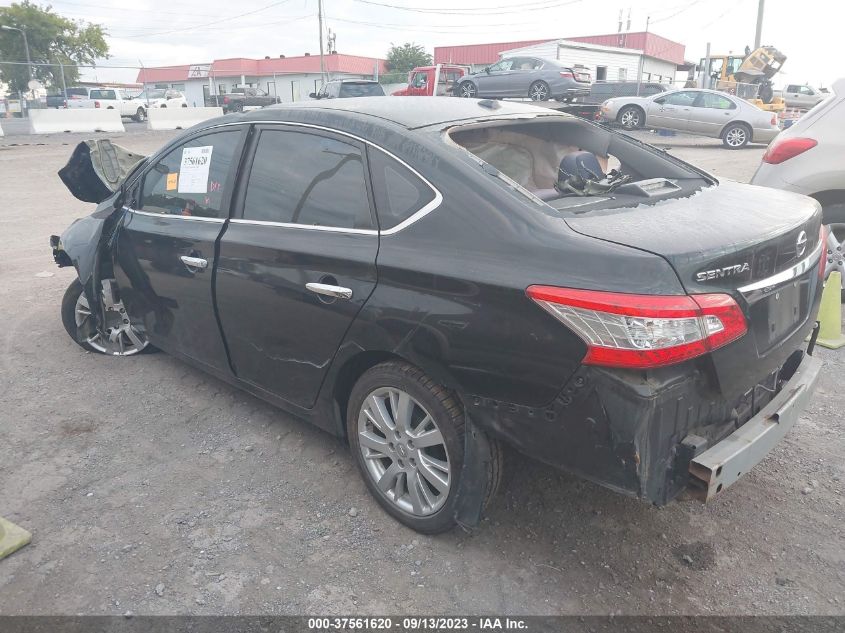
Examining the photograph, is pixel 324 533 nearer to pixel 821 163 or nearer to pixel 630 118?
pixel 821 163

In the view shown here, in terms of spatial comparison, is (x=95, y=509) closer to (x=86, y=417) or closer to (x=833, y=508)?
(x=86, y=417)

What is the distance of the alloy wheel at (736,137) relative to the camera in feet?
56.7

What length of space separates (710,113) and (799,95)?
64.8ft

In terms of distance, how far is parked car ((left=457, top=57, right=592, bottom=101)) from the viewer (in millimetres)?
21500

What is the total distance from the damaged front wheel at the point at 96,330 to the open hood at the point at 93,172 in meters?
0.72

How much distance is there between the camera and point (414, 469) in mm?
2719

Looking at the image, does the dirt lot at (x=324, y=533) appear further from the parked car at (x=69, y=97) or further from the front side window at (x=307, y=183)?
the parked car at (x=69, y=97)

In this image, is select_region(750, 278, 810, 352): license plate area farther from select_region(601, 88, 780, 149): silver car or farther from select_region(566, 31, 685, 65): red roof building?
select_region(566, 31, 685, 65): red roof building

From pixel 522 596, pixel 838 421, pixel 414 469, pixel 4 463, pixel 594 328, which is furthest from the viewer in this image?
pixel 838 421

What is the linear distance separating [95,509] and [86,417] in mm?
1031

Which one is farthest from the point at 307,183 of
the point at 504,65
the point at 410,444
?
the point at 504,65

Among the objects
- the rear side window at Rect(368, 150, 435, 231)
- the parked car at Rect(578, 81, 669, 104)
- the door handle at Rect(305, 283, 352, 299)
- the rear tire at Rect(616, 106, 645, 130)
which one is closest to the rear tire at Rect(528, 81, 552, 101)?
the parked car at Rect(578, 81, 669, 104)

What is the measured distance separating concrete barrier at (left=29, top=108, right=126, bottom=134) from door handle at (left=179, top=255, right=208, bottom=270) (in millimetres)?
22517

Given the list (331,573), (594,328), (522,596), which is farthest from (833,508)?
(331,573)
